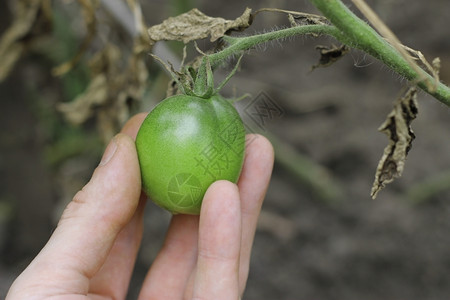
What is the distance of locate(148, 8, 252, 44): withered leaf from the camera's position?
1.14 metres

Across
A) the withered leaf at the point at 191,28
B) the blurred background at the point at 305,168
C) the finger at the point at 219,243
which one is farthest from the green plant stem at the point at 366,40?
the blurred background at the point at 305,168

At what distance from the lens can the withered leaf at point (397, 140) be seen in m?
1.12

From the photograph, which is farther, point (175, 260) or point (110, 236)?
point (175, 260)

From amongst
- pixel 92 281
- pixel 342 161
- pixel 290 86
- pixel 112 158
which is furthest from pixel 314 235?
pixel 112 158

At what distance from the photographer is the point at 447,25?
304cm

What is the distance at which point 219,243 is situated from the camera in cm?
118

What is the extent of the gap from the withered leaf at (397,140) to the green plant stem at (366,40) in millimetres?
120

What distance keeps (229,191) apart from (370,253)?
141 centimetres

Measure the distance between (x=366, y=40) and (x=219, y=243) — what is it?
53 centimetres

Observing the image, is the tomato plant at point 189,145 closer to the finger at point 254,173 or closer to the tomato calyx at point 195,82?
the tomato calyx at point 195,82

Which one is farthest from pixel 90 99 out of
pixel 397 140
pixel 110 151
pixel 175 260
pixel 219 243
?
pixel 397 140

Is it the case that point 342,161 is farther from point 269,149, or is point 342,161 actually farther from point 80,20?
point 80,20

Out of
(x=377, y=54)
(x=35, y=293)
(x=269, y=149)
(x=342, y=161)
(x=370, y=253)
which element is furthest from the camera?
(x=342, y=161)

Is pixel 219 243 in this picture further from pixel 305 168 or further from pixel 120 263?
pixel 305 168
